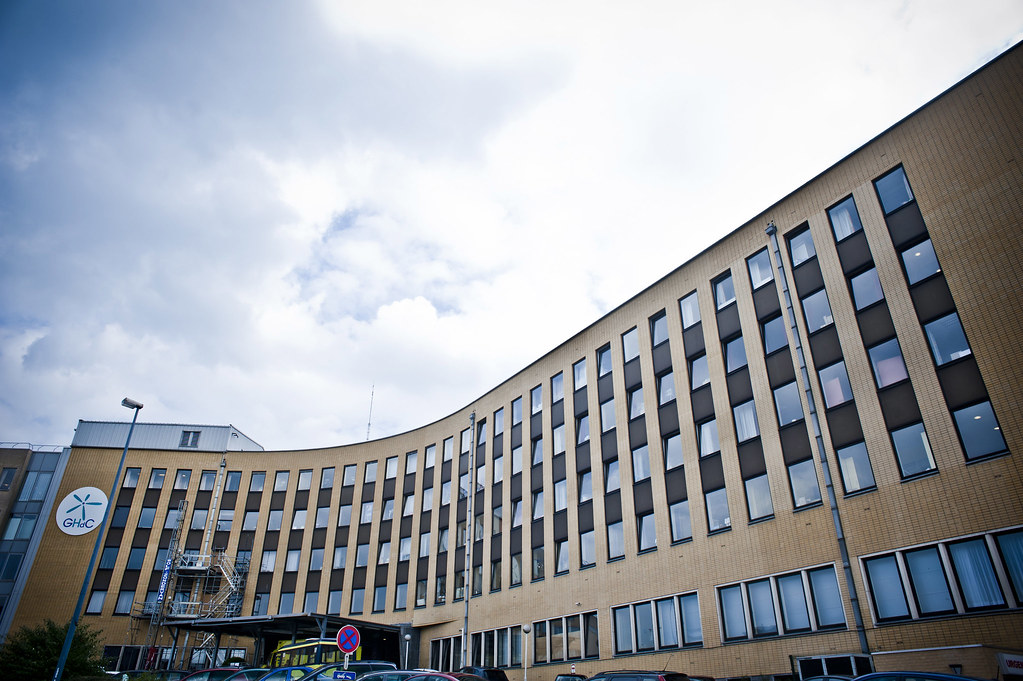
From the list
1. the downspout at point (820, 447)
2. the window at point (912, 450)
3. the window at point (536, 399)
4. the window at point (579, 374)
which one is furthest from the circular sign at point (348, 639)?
the window at point (536, 399)

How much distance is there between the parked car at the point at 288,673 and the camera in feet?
66.9

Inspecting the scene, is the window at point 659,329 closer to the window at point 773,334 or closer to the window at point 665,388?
the window at point 665,388

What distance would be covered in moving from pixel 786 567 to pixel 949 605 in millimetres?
5082

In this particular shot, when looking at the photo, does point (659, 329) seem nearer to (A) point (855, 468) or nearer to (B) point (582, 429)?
(B) point (582, 429)

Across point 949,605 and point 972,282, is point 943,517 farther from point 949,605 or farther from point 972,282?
point 972,282

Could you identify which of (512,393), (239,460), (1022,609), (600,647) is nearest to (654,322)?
(512,393)

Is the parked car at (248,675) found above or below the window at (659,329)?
below

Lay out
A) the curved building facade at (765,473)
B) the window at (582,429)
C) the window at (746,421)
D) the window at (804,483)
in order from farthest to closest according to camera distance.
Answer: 1. the window at (582,429)
2. the window at (746,421)
3. the window at (804,483)
4. the curved building facade at (765,473)

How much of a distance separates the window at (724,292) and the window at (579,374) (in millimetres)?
9308

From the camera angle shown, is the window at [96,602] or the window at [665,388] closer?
the window at [665,388]

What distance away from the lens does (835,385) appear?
22.9m

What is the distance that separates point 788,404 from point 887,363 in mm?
3817

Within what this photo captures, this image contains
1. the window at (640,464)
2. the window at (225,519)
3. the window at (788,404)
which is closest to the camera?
the window at (788,404)

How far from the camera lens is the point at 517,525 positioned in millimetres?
37125
